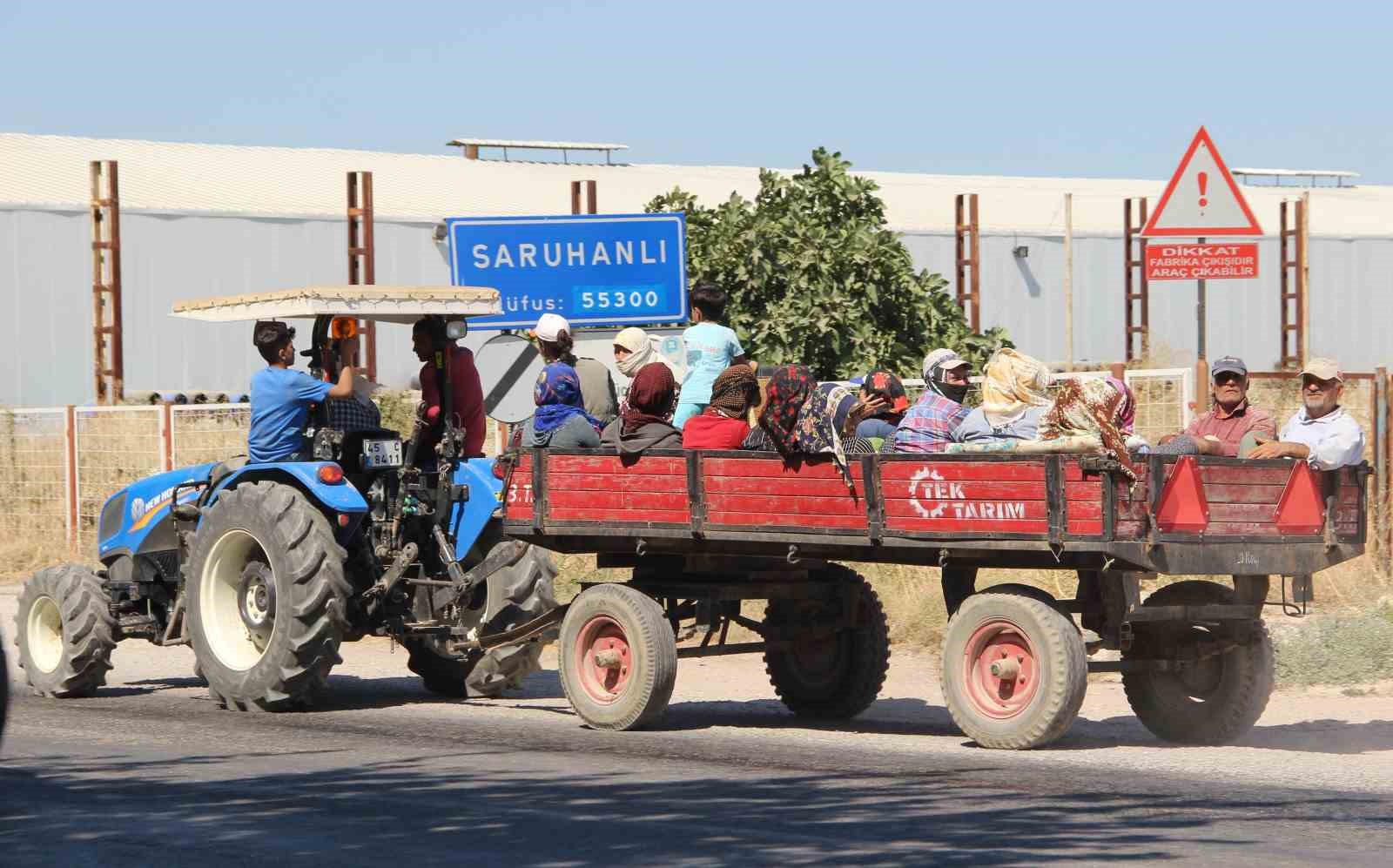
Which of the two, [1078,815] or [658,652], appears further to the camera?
[658,652]

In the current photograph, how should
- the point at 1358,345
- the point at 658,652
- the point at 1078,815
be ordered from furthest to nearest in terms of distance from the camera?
the point at 1358,345
the point at 658,652
the point at 1078,815

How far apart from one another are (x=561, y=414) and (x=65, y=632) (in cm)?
334

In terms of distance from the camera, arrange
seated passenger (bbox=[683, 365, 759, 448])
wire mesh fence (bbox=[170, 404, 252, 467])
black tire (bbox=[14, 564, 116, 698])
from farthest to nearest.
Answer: wire mesh fence (bbox=[170, 404, 252, 467]), black tire (bbox=[14, 564, 116, 698]), seated passenger (bbox=[683, 365, 759, 448])

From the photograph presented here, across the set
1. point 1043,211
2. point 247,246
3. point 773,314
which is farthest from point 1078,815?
point 1043,211

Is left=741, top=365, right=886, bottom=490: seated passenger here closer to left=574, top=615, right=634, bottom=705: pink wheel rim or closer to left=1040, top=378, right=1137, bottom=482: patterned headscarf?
left=1040, top=378, right=1137, bottom=482: patterned headscarf

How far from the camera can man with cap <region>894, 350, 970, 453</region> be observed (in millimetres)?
11070

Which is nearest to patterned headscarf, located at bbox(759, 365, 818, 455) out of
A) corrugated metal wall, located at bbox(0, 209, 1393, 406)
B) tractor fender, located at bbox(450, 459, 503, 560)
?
tractor fender, located at bbox(450, 459, 503, 560)

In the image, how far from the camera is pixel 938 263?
4306 cm

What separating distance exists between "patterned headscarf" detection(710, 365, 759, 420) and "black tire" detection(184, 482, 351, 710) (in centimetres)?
227

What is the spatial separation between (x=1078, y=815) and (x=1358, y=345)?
4216cm

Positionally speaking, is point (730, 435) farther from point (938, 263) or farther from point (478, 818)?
point (938, 263)

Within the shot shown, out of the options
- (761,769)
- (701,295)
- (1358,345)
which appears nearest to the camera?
(761,769)

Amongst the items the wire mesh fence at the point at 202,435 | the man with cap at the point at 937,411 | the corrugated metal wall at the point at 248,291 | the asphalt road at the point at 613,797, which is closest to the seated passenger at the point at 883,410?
the man with cap at the point at 937,411

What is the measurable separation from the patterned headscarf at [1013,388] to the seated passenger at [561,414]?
99.2 inches
